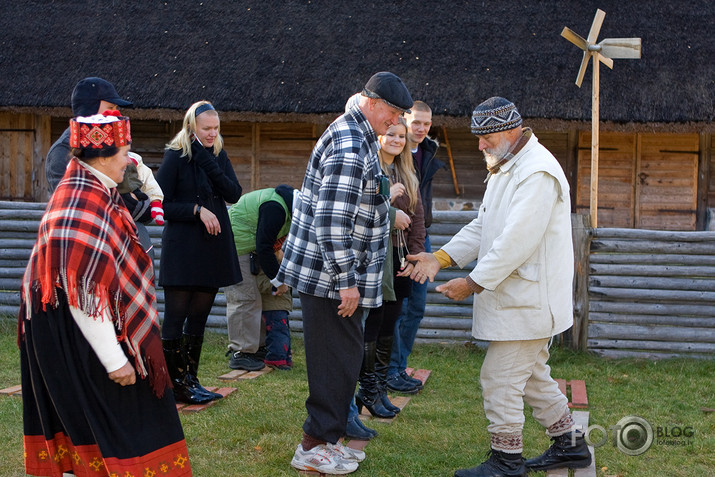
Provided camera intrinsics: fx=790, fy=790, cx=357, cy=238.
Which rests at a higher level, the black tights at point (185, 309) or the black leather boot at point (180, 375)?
the black tights at point (185, 309)

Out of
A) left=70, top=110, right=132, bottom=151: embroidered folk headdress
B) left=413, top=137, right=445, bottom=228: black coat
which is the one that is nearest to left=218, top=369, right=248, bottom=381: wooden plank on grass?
left=413, top=137, right=445, bottom=228: black coat

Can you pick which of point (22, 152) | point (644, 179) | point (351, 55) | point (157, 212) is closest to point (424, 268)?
point (157, 212)

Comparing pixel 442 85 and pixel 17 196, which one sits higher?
pixel 442 85

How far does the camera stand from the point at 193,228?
4.91m

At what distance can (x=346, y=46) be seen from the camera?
12656 mm

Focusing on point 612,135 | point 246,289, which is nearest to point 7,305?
point 246,289

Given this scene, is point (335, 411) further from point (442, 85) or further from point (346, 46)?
point (346, 46)

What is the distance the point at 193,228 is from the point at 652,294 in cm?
408

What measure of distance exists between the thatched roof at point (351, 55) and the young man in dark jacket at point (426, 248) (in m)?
6.02

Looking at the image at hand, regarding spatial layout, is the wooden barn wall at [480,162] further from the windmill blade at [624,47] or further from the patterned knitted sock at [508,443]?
the patterned knitted sock at [508,443]

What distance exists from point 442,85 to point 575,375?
21.2ft

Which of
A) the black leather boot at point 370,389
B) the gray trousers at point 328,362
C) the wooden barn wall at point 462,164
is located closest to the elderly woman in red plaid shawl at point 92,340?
the gray trousers at point 328,362

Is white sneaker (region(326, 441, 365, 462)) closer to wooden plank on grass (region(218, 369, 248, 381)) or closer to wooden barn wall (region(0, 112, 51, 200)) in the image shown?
wooden plank on grass (region(218, 369, 248, 381))

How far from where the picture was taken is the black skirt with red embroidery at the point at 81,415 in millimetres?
2893
